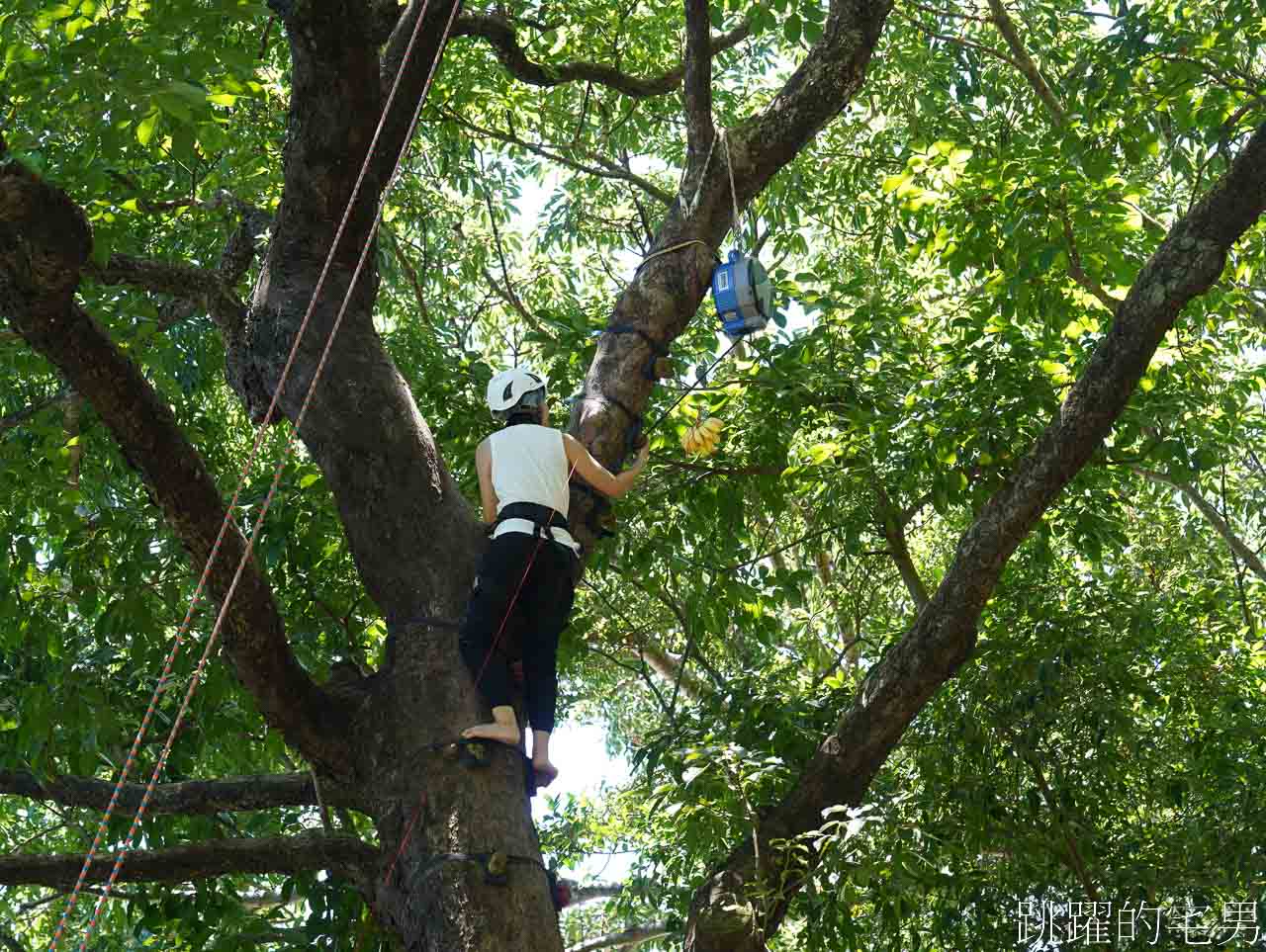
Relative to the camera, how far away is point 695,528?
5613mm

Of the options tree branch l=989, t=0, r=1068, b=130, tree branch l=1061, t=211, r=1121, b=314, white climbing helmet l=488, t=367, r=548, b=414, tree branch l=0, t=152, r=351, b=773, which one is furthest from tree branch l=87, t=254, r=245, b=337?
tree branch l=989, t=0, r=1068, b=130

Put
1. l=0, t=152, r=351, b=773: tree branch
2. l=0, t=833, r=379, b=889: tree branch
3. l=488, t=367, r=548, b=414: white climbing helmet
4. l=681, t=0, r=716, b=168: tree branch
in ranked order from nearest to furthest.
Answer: l=0, t=152, r=351, b=773: tree branch
l=0, t=833, r=379, b=889: tree branch
l=488, t=367, r=548, b=414: white climbing helmet
l=681, t=0, r=716, b=168: tree branch

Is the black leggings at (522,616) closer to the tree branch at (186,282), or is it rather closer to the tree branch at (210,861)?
the tree branch at (210,861)

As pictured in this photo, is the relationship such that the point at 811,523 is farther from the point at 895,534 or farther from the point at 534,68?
the point at 534,68

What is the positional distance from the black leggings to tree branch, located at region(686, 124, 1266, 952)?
74 centimetres

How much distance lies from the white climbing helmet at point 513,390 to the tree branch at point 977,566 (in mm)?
1323

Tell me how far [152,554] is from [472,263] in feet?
19.6

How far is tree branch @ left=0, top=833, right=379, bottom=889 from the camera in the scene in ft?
11.0

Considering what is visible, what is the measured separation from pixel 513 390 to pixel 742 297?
2.53 ft

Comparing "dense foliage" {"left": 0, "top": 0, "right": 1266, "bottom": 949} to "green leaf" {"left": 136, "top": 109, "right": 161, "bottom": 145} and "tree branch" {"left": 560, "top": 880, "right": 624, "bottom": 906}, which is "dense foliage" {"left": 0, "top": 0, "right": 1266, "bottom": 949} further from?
"tree branch" {"left": 560, "top": 880, "right": 624, "bottom": 906}

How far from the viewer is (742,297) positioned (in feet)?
13.4

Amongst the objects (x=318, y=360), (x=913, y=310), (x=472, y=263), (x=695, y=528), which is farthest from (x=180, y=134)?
(x=472, y=263)

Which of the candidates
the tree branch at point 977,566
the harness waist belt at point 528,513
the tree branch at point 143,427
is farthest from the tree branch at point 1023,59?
the tree branch at point 143,427

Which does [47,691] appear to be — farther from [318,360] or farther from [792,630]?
[792,630]
